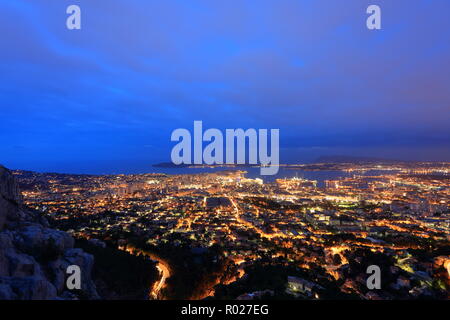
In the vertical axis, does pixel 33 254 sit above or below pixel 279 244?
above

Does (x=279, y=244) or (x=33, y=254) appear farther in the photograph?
(x=279, y=244)

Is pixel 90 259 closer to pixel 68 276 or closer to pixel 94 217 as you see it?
pixel 68 276

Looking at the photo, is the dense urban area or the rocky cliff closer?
the rocky cliff

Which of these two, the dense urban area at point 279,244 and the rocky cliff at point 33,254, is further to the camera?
the dense urban area at point 279,244

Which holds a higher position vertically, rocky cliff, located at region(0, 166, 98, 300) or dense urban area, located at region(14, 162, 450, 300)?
rocky cliff, located at region(0, 166, 98, 300)

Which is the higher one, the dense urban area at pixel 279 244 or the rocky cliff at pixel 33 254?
the rocky cliff at pixel 33 254
